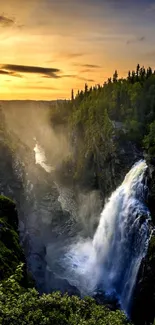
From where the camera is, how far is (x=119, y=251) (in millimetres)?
48625

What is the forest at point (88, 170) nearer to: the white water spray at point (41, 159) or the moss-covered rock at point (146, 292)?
the moss-covered rock at point (146, 292)

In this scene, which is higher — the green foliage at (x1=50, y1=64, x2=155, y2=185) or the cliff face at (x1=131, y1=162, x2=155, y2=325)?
the green foliage at (x1=50, y1=64, x2=155, y2=185)

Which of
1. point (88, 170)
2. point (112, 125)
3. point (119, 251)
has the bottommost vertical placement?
point (119, 251)

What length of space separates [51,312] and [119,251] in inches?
1484

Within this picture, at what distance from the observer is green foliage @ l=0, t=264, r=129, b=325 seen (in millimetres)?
11516

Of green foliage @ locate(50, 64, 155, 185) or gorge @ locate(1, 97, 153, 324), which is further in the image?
green foliage @ locate(50, 64, 155, 185)

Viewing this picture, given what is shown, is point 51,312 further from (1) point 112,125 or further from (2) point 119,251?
(1) point 112,125

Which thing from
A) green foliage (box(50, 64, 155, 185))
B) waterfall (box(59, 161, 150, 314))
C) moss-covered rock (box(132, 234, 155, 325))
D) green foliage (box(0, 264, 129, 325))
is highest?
green foliage (box(50, 64, 155, 185))

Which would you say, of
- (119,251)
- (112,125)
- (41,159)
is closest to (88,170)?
(112,125)

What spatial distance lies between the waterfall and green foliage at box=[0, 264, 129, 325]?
1193 inches

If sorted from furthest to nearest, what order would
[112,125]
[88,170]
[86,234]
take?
1. [88,170]
2. [112,125]
3. [86,234]

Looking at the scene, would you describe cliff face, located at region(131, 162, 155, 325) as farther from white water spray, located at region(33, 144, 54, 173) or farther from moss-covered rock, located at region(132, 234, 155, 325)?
white water spray, located at region(33, 144, 54, 173)

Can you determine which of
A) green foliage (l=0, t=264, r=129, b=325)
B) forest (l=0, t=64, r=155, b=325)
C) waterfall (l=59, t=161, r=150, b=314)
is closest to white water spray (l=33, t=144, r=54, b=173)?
forest (l=0, t=64, r=155, b=325)

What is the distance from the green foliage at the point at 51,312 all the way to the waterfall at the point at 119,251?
30.3 meters
